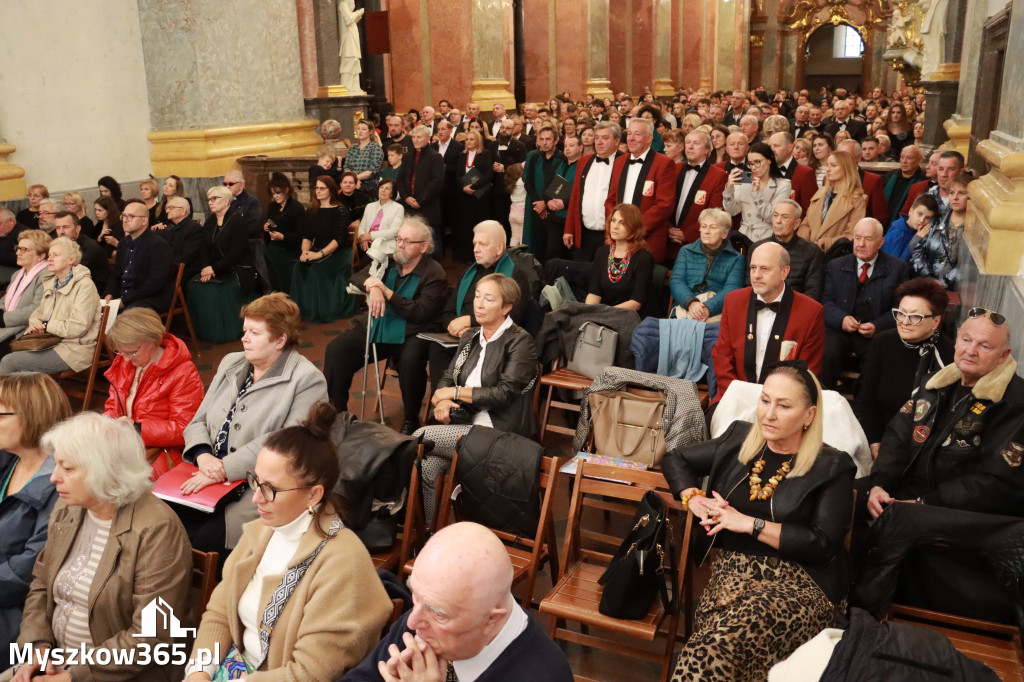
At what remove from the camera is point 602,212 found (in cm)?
749

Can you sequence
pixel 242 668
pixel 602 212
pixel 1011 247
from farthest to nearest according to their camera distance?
pixel 602 212
pixel 1011 247
pixel 242 668

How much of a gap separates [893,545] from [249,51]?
9436 millimetres

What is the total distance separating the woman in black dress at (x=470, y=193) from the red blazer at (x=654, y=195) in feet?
11.6

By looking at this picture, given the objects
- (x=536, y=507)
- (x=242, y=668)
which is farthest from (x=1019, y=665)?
(x=242, y=668)

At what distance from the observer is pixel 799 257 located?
586 centimetres

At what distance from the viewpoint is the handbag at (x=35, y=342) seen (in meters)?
6.09

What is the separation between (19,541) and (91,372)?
9.28 ft

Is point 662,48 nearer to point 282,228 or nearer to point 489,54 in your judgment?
point 489,54

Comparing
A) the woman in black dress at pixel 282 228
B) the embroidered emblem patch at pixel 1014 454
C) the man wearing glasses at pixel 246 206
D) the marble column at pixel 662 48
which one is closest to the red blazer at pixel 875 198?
the embroidered emblem patch at pixel 1014 454

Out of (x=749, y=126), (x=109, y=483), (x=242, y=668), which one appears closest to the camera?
(x=242, y=668)

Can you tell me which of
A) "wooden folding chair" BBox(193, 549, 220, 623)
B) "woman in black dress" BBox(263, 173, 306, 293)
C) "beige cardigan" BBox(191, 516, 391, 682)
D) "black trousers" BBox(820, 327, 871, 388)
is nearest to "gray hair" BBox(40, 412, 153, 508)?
"wooden folding chair" BBox(193, 549, 220, 623)

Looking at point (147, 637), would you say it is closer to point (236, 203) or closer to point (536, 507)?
→ point (536, 507)

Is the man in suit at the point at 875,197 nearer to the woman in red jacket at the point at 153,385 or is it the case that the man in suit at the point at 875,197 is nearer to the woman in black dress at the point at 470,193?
the woman in black dress at the point at 470,193

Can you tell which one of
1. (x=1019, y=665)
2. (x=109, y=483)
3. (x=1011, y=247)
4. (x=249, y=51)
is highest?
(x=249, y=51)
